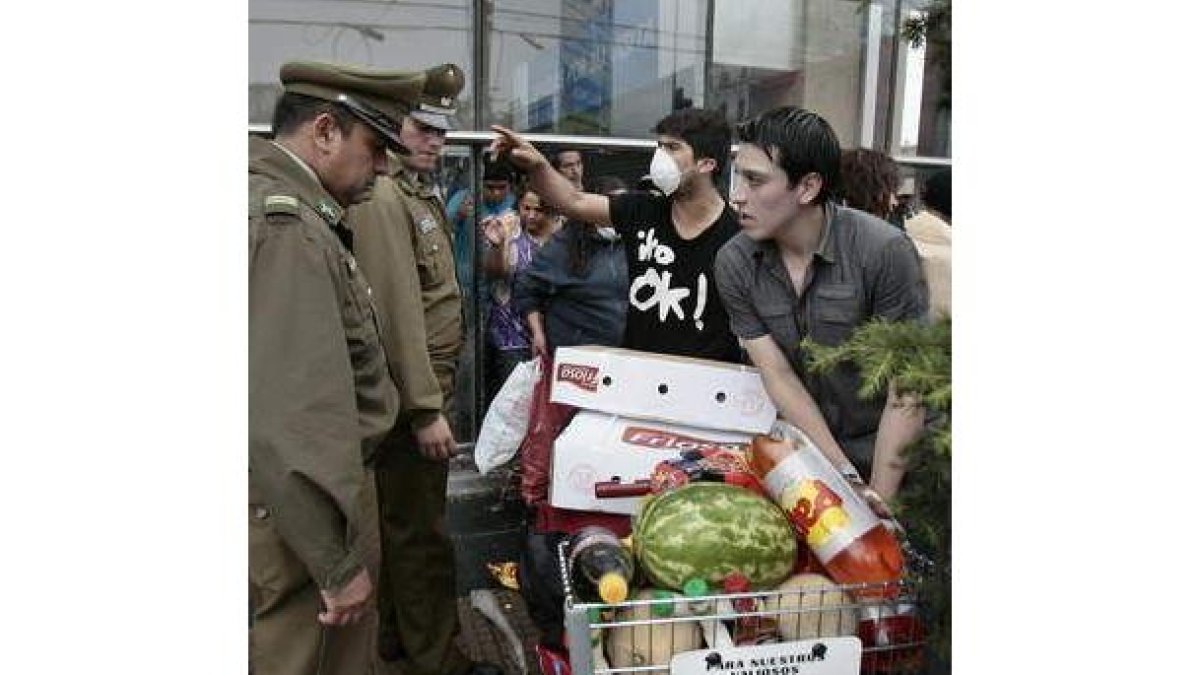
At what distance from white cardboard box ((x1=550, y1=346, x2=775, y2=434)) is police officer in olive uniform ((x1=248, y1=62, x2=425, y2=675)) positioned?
0.42 meters

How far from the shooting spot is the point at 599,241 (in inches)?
143

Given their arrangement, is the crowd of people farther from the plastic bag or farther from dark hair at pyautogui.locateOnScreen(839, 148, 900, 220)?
the plastic bag

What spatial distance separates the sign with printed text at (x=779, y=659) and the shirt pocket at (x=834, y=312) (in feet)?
1.80

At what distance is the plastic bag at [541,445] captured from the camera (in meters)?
2.45

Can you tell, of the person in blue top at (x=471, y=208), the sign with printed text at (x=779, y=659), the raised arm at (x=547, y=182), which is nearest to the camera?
the sign with printed text at (x=779, y=659)

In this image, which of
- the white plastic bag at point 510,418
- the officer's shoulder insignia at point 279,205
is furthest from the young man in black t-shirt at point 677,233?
the officer's shoulder insignia at point 279,205

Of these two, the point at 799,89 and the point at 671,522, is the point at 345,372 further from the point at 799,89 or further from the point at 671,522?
the point at 799,89

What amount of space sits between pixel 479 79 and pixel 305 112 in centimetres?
199

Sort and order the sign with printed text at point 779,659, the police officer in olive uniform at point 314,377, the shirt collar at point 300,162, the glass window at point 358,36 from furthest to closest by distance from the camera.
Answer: the glass window at point 358,36, the shirt collar at point 300,162, the police officer in olive uniform at point 314,377, the sign with printed text at point 779,659

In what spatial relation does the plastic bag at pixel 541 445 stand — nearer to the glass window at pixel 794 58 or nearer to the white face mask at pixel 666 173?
the white face mask at pixel 666 173

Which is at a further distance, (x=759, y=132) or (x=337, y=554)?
(x=759, y=132)

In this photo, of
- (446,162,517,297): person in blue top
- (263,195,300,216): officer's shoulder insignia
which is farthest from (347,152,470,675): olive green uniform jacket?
(263,195,300,216): officer's shoulder insignia

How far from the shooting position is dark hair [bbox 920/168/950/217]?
→ 4.91 feet
